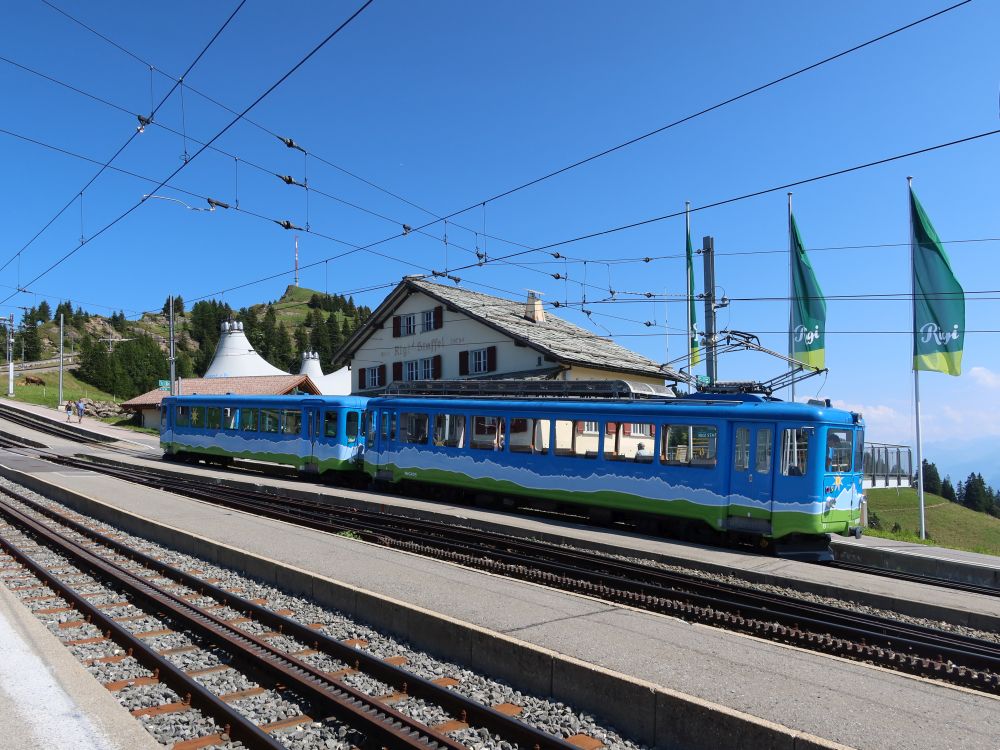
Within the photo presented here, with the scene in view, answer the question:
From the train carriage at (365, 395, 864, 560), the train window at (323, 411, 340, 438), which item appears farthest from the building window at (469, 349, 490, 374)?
the train carriage at (365, 395, 864, 560)

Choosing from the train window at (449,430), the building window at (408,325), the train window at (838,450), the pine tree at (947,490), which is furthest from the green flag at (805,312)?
the pine tree at (947,490)

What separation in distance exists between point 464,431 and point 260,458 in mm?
10370

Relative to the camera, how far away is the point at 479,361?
34.8m

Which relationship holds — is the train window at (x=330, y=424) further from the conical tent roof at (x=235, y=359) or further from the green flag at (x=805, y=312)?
the conical tent roof at (x=235, y=359)

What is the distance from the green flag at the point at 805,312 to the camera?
20.4m

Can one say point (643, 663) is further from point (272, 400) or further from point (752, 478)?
point (272, 400)

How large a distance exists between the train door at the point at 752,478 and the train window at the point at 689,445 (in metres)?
0.45

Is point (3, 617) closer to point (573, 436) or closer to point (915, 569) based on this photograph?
point (573, 436)

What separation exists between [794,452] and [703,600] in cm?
478

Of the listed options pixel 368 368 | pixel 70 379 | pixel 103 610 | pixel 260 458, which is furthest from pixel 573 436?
pixel 70 379

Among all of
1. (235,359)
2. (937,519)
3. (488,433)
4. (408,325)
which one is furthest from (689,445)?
(235,359)

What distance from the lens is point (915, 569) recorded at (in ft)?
42.1

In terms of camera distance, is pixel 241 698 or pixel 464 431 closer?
pixel 241 698

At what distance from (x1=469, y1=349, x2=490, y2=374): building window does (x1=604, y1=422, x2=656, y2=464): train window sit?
1871 centimetres
